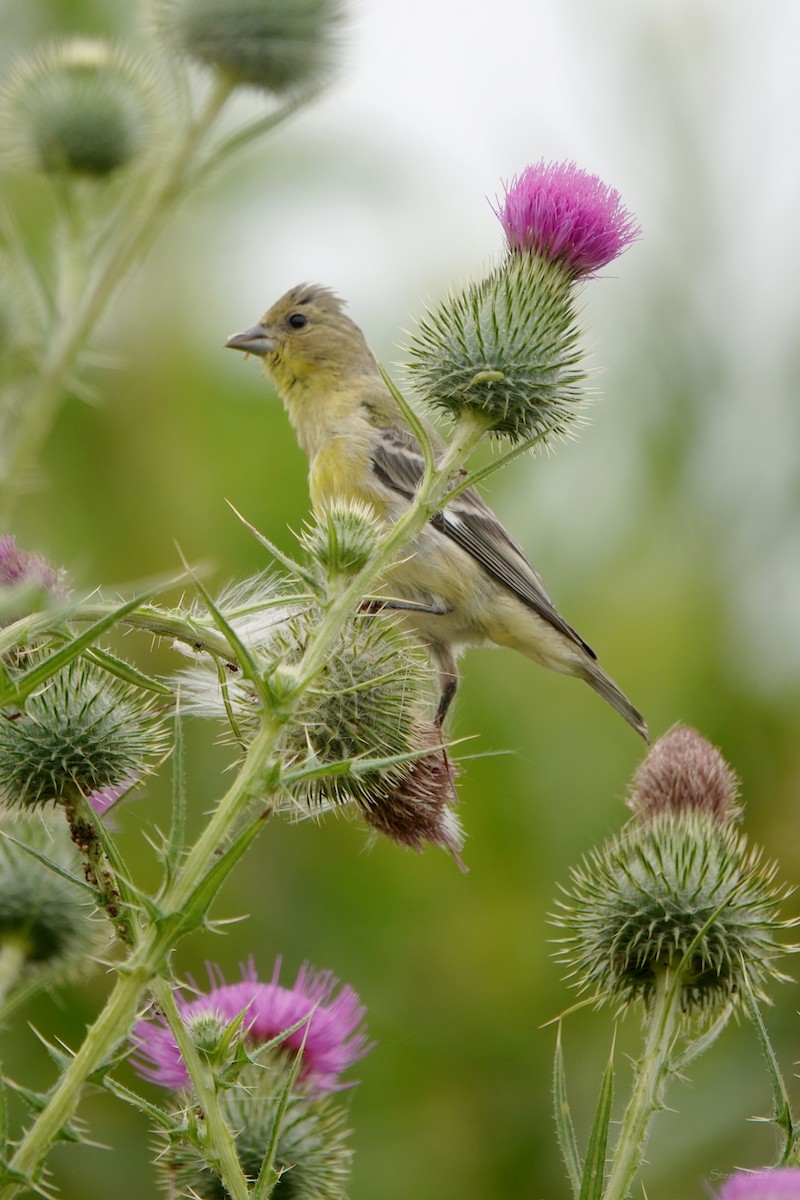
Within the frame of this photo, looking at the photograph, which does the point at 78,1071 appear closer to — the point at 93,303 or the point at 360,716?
the point at 360,716

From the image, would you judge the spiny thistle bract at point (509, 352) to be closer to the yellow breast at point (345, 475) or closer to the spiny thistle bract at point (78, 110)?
the spiny thistle bract at point (78, 110)

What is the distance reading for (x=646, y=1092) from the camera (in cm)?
289

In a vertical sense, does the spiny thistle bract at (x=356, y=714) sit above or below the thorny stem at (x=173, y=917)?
above

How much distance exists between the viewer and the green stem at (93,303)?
10.6 ft

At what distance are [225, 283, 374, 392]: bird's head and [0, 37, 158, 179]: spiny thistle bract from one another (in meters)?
1.78

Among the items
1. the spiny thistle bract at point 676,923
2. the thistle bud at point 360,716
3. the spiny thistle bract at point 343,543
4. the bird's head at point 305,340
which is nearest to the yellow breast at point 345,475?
the bird's head at point 305,340

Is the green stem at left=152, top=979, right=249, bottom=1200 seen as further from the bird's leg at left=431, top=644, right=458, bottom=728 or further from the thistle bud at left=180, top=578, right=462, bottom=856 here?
the bird's leg at left=431, top=644, right=458, bottom=728

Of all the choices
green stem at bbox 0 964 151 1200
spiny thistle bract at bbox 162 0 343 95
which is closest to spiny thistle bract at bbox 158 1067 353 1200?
green stem at bbox 0 964 151 1200

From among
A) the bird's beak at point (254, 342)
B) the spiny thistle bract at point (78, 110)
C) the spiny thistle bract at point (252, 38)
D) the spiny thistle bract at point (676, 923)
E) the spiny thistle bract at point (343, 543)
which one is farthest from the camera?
the bird's beak at point (254, 342)

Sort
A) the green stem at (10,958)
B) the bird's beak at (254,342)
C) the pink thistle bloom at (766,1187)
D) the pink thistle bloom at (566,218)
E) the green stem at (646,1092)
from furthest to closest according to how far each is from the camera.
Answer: the bird's beak at (254,342) → the pink thistle bloom at (566,218) → the green stem at (646,1092) → the green stem at (10,958) → the pink thistle bloom at (766,1187)

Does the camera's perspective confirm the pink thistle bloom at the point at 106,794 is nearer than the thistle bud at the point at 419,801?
Yes

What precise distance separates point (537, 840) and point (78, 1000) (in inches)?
100.0

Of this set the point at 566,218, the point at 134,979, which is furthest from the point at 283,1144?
the point at 566,218

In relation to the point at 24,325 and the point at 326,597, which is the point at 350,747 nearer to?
the point at 326,597
